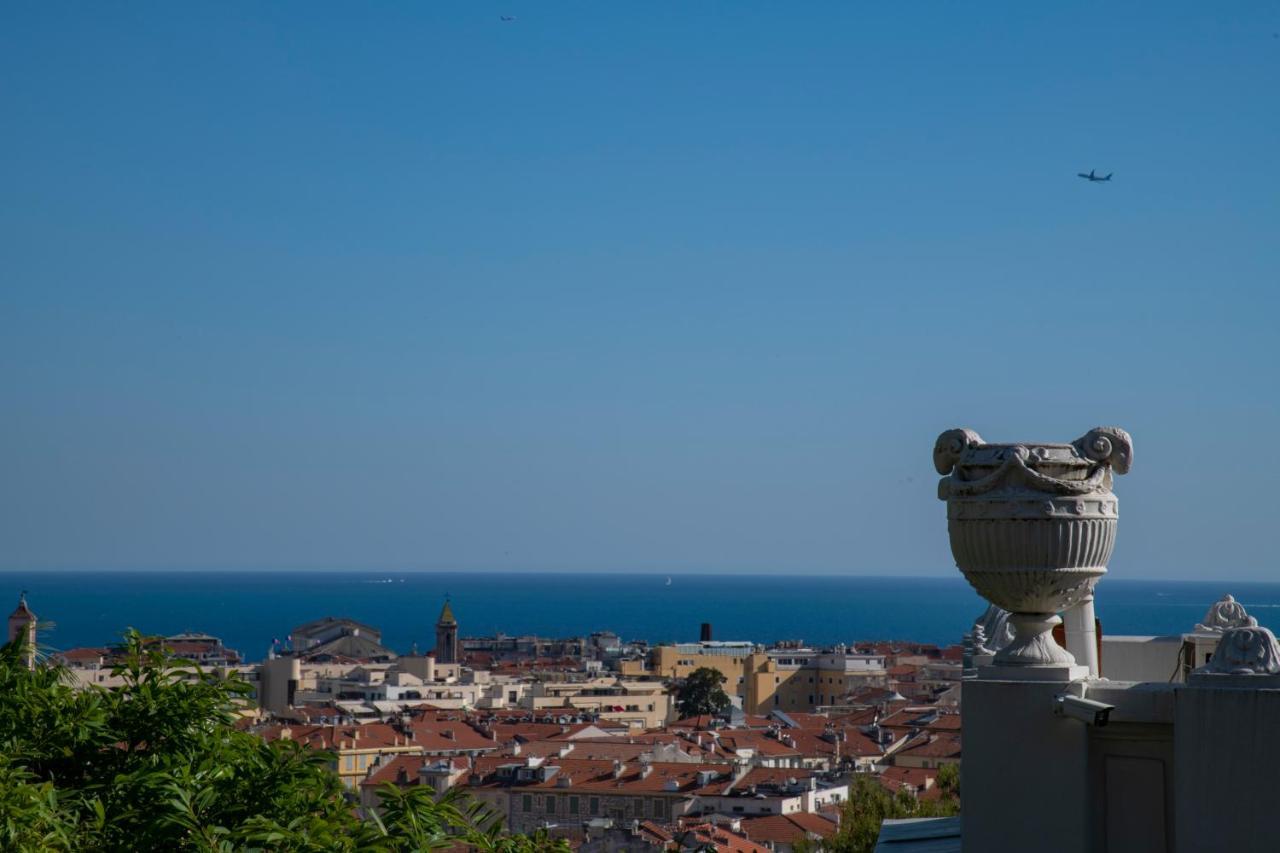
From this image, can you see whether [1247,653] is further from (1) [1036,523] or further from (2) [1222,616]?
(2) [1222,616]

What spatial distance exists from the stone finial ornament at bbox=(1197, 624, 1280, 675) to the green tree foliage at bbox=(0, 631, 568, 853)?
9.70ft

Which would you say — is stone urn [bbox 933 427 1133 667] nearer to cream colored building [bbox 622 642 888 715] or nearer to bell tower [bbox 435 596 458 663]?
cream colored building [bbox 622 642 888 715]

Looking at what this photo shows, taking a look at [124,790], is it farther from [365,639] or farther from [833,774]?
[365,639]

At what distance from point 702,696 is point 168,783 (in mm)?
88690

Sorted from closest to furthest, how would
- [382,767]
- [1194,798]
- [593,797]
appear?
[1194,798] → [593,797] → [382,767]

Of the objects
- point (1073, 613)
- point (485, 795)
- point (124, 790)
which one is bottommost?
point (485, 795)

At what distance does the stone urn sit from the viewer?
201 inches

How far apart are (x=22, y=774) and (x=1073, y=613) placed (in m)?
4.25

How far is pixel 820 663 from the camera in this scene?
354 feet

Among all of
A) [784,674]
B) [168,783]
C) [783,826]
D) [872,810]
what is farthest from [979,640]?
[784,674]

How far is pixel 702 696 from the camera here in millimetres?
94625

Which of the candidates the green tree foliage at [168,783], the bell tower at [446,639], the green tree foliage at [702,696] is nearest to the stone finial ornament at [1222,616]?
the green tree foliage at [168,783]

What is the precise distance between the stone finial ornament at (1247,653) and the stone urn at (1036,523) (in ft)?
1.54

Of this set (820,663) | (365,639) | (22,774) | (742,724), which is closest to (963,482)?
(22,774)
